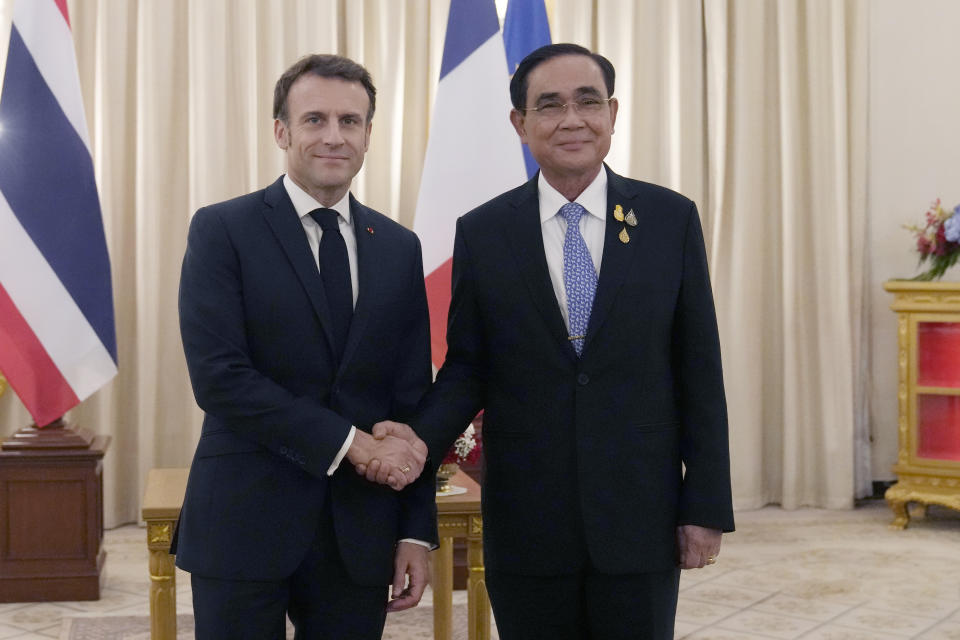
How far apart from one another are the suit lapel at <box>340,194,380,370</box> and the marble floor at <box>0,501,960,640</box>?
7.67 ft

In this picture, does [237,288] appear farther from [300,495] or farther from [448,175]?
[448,175]

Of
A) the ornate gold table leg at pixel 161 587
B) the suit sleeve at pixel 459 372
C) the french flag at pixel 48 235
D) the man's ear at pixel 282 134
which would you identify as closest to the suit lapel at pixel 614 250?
the suit sleeve at pixel 459 372

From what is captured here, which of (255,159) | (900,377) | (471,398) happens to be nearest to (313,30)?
(255,159)

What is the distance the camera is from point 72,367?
13.8 feet

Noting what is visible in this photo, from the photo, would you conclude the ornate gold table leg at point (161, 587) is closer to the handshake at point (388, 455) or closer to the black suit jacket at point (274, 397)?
the black suit jacket at point (274, 397)

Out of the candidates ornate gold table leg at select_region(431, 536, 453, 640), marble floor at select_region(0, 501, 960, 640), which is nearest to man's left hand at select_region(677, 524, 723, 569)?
ornate gold table leg at select_region(431, 536, 453, 640)

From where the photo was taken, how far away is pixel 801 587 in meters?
4.44

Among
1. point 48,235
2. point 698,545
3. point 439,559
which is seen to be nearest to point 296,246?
point 698,545

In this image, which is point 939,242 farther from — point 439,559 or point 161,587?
point 161,587

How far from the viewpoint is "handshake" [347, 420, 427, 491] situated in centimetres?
188

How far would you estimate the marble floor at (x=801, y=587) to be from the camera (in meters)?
3.90

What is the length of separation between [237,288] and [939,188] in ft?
16.8

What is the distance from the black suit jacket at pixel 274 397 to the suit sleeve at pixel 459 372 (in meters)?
0.11

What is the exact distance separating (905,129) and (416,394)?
4878 millimetres
